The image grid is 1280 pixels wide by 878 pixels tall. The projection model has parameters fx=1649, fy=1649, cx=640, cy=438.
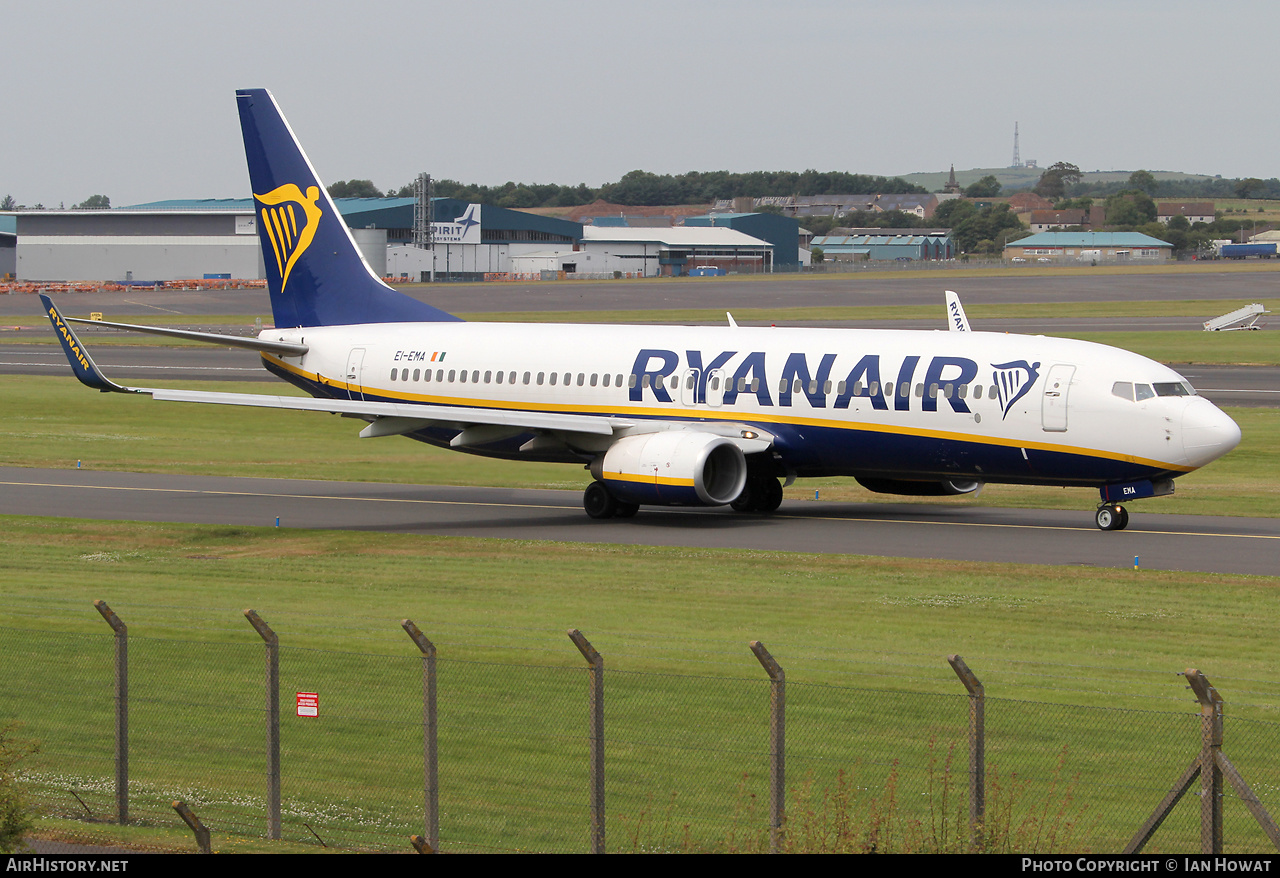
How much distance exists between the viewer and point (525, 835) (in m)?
14.5

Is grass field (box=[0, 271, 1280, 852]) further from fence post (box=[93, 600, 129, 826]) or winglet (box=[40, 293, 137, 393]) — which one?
winglet (box=[40, 293, 137, 393])

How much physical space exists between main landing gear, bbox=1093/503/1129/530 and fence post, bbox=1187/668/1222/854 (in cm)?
2268

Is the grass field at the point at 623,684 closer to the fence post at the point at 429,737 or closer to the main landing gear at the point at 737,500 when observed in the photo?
the fence post at the point at 429,737

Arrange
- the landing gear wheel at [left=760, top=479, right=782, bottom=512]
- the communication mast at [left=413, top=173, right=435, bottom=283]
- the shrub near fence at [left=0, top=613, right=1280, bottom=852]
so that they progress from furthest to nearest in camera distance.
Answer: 1. the communication mast at [left=413, top=173, right=435, bottom=283]
2. the landing gear wheel at [left=760, top=479, right=782, bottom=512]
3. the shrub near fence at [left=0, top=613, right=1280, bottom=852]

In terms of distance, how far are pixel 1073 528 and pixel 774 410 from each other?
680cm

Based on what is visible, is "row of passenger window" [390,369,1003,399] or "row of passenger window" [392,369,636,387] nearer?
"row of passenger window" [390,369,1003,399]

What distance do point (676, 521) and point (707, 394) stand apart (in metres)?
2.95


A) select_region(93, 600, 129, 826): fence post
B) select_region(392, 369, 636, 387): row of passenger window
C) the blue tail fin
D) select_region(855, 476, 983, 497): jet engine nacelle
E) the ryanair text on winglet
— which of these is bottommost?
select_region(855, 476, 983, 497): jet engine nacelle

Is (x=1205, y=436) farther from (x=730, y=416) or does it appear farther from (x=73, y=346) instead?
(x=73, y=346)

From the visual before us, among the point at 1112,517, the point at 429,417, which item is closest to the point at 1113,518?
the point at 1112,517

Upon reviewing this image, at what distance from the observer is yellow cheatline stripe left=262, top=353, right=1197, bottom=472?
1289 inches

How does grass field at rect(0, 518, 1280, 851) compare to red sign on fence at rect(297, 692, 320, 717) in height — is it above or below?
below

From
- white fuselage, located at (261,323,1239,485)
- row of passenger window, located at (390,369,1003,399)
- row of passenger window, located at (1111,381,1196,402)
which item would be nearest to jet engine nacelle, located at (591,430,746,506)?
white fuselage, located at (261,323,1239,485)
